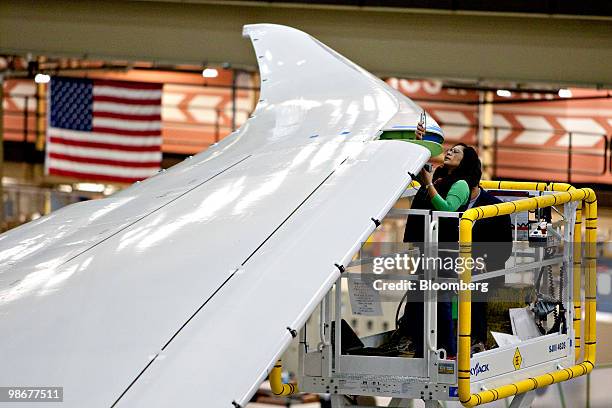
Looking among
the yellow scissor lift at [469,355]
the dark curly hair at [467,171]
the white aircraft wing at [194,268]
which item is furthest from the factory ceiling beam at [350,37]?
the white aircraft wing at [194,268]

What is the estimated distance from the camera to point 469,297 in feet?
17.8

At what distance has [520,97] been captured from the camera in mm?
23172

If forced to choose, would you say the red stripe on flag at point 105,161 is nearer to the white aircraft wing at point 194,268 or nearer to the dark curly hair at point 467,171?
the white aircraft wing at point 194,268

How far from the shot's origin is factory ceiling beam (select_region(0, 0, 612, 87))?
13430 millimetres

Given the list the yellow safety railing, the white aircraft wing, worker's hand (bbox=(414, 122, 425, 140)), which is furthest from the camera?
worker's hand (bbox=(414, 122, 425, 140))

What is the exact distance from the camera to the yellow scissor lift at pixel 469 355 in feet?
18.4

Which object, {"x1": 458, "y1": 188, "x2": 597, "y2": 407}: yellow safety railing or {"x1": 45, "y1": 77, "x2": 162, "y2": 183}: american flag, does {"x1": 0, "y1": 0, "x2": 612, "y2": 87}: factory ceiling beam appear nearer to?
{"x1": 45, "y1": 77, "x2": 162, "y2": 183}: american flag

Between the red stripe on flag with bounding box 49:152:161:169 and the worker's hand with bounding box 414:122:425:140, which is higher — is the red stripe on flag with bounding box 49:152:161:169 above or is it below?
below

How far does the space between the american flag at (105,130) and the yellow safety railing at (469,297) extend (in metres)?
9.68

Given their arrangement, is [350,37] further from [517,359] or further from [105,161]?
[517,359]

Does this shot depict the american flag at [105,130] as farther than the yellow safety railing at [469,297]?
Yes

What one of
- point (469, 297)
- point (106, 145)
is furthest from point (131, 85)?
point (469, 297)

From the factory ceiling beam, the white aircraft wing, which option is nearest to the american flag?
the factory ceiling beam

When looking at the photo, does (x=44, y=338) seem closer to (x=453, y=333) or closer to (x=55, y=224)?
(x=55, y=224)
